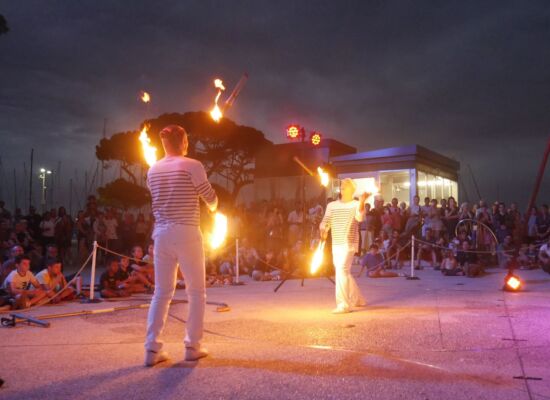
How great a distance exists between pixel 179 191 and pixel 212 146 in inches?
1070

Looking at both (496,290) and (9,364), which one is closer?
(9,364)

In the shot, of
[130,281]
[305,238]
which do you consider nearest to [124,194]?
[305,238]

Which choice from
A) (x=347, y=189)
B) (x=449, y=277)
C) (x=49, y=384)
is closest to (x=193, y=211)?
(x=49, y=384)

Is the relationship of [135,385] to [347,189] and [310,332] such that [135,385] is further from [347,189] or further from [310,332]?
[347,189]

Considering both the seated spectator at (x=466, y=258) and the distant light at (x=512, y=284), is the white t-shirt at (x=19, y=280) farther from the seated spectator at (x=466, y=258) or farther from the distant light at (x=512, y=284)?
the seated spectator at (x=466, y=258)

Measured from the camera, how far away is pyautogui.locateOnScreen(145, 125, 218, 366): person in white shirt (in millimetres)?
4660

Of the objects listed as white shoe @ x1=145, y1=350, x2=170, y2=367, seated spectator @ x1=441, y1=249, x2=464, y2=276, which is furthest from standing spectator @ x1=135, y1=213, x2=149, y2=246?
white shoe @ x1=145, y1=350, x2=170, y2=367

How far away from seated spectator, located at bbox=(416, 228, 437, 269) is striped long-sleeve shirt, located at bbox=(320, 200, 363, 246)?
8.60 m

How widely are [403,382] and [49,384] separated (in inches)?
115

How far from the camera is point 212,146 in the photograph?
1242 inches

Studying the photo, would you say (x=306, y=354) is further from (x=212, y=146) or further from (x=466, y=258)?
(x=212, y=146)

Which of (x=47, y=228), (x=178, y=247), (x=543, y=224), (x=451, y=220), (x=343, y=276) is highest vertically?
(x=451, y=220)

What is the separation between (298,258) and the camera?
51.2 ft

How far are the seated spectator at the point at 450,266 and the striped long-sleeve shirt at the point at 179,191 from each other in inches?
439
